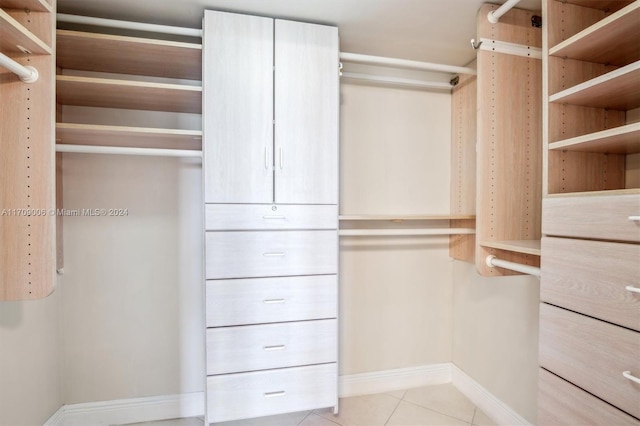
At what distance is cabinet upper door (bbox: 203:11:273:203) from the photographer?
150cm

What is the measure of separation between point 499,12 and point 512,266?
111 centimetres

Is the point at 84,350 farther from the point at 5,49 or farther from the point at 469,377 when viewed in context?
the point at 469,377

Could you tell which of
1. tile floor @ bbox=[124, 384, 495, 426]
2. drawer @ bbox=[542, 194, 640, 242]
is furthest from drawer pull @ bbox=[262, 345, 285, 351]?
drawer @ bbox=[542, 194, 640, 242]

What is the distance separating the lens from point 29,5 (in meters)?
1.12

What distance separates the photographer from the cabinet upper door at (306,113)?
5.18 feet

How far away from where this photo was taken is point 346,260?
2.05 metres

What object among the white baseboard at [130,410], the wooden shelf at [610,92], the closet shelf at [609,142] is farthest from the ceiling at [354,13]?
the white baseboard at [130,410]

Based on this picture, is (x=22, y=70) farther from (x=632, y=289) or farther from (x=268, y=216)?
(x=632, y=289)

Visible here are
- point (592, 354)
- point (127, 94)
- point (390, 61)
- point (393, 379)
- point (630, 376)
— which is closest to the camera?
point (630, 376)

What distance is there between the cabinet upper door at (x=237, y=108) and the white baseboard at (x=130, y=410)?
120 centimetres

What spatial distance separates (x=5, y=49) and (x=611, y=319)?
211 centimetres

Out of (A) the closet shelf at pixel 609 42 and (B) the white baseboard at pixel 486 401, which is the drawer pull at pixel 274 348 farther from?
(A) the closet shelf at pixel 609 42

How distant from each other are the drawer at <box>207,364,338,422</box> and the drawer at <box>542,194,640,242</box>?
1.19 metres

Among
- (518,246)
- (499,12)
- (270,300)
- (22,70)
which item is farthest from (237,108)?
(518,246)
